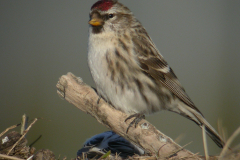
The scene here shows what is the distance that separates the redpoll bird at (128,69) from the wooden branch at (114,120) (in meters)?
0.13

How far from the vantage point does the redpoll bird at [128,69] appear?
1949mm

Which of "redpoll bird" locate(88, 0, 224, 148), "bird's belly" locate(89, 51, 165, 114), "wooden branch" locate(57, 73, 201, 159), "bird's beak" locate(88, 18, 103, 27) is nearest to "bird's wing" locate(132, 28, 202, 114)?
"redpoll bird" locate(88, 0, 224, 148)

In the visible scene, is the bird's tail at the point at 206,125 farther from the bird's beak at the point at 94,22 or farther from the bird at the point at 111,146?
the bird's beak at the point at 94,22

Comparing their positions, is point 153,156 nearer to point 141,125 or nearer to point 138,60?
point 141,125

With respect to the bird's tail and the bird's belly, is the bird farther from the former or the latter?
Answer: the bird's tail

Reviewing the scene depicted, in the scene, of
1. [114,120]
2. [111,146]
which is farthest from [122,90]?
[111,146]

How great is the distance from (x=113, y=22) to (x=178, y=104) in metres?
0.73

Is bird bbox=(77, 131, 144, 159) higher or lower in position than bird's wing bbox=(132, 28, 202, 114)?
lower

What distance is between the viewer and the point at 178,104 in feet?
7.31

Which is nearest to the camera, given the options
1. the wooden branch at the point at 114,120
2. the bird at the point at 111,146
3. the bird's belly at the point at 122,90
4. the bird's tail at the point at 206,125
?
the wooden branch at the point at 114,120

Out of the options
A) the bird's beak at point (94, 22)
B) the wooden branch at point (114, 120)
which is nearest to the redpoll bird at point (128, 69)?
the bird's beak at point (94, 22)

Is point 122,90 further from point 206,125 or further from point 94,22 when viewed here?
point 206,125

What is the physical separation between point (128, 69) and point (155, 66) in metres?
0.29

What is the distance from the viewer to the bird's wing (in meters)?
2.08
